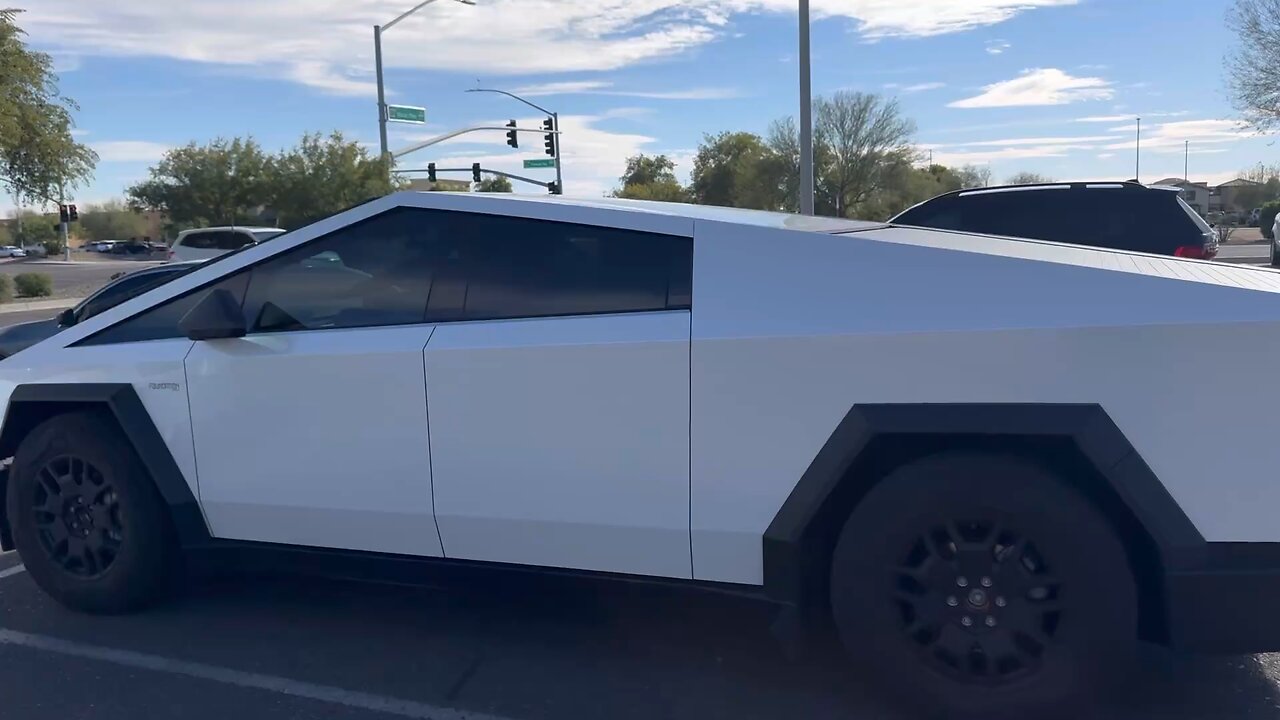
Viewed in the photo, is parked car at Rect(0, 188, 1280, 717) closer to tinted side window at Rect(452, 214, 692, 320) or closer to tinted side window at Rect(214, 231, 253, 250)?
tinted side window at Rect(452, 214, 692, 320)

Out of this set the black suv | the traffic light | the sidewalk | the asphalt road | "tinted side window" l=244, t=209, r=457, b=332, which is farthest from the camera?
the traffic light

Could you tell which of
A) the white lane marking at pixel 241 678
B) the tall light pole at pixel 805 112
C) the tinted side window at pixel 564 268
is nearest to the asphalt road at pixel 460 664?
the white lane marking at pixel 241 678

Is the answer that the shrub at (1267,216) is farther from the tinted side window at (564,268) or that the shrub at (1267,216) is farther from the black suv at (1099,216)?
the tinted side window at (564,268)

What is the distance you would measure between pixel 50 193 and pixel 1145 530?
3147 centimetres

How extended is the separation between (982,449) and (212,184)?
5055 cm

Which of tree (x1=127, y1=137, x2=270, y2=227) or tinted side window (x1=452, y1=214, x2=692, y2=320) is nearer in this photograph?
tinted side window (x1=452, y1=214, x2=692, y2=320)

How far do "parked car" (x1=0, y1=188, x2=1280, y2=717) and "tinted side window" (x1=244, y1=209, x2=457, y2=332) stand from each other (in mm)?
12

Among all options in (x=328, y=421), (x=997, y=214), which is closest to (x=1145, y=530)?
(x=328, y=421)

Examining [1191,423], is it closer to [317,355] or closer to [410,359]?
[410,359]

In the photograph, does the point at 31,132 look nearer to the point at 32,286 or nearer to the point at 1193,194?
the point at 32,286

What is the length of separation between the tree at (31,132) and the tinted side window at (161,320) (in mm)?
24416

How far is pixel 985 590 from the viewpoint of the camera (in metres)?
3.13

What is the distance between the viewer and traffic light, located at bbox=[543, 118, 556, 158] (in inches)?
1569

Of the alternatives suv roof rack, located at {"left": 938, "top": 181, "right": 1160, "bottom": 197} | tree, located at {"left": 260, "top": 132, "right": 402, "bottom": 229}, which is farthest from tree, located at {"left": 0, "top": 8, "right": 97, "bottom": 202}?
suv roof rack, located at {"left": 938, "top": 181, "right": 1160, "bottom": 197}
